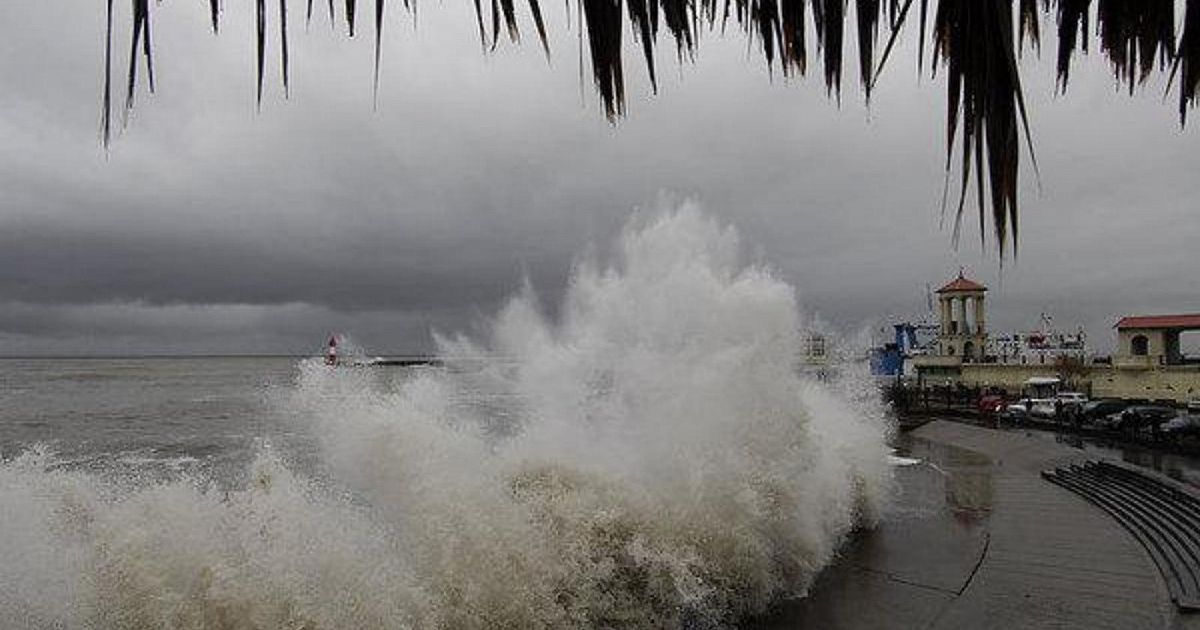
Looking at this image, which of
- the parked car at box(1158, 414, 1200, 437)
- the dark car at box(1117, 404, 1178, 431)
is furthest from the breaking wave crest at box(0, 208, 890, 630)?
the dark car at box(1117, 404, 1178, 431)

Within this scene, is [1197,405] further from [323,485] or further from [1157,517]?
[323,485]

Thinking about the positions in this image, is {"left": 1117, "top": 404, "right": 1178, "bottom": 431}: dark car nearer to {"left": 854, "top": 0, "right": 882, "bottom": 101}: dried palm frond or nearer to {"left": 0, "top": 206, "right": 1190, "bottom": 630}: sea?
{"left": 0, "top": 206, "right": 1190, "bottom": 630}: sea

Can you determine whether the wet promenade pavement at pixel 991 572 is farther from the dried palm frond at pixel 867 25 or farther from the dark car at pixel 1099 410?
the dark car at pixel 1099 410

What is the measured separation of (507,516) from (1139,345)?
41.4 meters

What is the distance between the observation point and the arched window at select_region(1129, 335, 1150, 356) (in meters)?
39.7

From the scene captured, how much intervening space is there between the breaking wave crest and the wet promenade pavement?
2.17 feet

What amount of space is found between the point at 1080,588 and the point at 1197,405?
71.0 feet

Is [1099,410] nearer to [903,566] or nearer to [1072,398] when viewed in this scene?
[1072,398]

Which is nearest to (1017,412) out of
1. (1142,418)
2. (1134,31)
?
Result: (1142,418)

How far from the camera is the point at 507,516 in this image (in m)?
9.58

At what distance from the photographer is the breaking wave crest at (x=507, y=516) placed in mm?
7695

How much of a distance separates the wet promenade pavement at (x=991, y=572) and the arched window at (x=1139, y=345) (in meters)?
29.4

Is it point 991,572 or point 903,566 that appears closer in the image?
point 991,572

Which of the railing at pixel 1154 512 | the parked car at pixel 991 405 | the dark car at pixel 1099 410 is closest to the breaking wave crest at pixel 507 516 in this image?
the railing at pixel 1154 512
